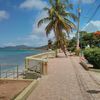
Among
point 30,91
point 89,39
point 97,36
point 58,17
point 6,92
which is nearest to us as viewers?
point 30,91

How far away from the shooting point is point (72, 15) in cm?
4725

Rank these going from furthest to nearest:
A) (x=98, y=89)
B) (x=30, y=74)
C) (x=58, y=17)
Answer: (x=58, y=17)
(x=30, y=74)
(x=98, y=89)

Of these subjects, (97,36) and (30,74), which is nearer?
(30,74)

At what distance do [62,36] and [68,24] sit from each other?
7.26ft

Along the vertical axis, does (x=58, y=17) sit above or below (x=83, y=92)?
above

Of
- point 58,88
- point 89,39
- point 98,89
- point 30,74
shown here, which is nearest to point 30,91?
point 58,88

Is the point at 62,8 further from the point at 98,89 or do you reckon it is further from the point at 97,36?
the point at 97,36

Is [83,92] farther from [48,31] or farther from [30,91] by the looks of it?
[48,31]

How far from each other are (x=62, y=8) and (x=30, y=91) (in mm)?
34489

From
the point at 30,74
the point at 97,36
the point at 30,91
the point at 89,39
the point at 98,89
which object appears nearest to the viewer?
the point at 30,91

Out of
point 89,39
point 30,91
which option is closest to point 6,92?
point 30,91

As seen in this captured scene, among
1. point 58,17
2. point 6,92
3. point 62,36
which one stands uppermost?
point 58,17

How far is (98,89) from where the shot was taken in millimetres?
13625

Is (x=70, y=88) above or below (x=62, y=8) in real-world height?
below
